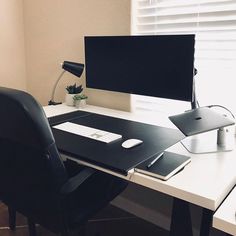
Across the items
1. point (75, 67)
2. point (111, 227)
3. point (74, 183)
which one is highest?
point (75, 67)

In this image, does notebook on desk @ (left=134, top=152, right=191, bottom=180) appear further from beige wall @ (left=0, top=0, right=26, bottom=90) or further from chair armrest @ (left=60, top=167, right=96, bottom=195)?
beige wall @ (left=0, top=0, right=26, bottom=90)

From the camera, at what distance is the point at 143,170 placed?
112 centimetres

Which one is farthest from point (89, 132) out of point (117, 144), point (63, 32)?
point (63, 32)

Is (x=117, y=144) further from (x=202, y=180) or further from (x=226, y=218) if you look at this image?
(x=226, y=218)

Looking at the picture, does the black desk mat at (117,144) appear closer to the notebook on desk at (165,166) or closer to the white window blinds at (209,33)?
the notebook on desk at (165,166)

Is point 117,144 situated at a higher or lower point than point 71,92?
lower

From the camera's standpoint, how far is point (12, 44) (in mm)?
2561

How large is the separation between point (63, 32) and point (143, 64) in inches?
37.1

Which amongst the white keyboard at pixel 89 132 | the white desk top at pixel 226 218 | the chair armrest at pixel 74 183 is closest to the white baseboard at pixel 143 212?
the white keyboard at pixel 89 132

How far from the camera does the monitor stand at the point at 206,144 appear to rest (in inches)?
53.1

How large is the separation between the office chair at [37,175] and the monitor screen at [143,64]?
623 mm

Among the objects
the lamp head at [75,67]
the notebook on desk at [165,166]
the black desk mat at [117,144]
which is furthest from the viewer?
the lamp head at [75,67]

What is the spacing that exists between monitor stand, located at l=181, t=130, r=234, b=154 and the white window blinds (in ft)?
0.87

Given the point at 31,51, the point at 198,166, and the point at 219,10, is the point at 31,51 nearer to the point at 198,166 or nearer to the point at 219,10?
the point at 219,10
